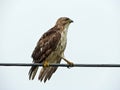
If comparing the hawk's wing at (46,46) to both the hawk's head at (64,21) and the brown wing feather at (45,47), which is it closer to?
the brown wing feather at (45,47)

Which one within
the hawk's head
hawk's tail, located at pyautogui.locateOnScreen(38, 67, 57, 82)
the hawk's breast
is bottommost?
hawk's tail, located at pyautogui.locateOnScreen(38, 67, 57, 82)

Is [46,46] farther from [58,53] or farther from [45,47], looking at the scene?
[58,53]

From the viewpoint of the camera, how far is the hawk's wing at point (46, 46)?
47.4 ft

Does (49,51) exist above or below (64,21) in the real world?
below

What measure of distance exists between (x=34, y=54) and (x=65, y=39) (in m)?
0.96

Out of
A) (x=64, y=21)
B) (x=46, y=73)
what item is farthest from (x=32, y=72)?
(x=64, y=21)

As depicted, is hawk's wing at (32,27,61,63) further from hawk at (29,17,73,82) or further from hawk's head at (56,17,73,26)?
hawk's head at (56,17,73,26)

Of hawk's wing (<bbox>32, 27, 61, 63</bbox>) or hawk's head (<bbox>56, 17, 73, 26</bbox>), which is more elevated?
hawk's head (<bbox>56, 17, 73, 26</bbox>)

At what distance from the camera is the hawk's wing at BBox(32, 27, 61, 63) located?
14461 mm

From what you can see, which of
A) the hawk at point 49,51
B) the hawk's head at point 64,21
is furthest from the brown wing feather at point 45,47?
the hawk's head at point 64,21

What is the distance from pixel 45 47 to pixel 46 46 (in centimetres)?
6

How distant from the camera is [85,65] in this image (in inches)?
449

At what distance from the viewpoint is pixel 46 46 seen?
585 inches

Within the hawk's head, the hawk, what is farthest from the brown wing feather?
the hawk's head
